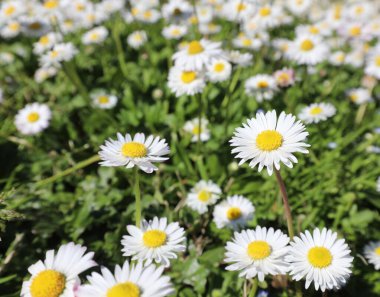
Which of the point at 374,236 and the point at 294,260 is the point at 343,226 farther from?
the point at 294,260

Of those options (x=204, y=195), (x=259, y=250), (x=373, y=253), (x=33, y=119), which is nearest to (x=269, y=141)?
(x=259, y=250)

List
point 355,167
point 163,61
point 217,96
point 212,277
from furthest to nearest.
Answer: point 163,61, point 217,96, point 355,167, point 212,277

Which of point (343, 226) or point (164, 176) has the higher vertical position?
point (164, 176)

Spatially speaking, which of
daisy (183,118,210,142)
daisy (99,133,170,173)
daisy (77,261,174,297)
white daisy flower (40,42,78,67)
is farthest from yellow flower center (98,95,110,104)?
daisy (77,261,174,297)

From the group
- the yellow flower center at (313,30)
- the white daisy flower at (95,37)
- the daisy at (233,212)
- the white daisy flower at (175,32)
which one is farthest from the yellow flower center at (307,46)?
the white daisy flower at (95,37)

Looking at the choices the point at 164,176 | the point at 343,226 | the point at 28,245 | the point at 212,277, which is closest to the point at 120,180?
the point at 164,176
